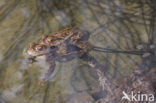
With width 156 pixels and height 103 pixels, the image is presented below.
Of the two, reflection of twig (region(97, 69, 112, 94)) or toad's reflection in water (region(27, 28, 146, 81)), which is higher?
toad's reflection in water (region(27, 28, 146, 81))

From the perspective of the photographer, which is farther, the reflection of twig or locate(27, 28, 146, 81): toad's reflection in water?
locate(27, 28, 146, 81): toad's reflection in water

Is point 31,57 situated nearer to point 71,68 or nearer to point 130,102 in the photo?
point 71,68

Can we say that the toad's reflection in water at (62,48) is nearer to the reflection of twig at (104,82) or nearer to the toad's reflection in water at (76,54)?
the toad's reflection in water at (76,54)

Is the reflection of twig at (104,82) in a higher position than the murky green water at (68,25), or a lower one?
lower

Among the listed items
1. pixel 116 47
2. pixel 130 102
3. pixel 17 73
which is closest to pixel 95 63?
pixel 116 47

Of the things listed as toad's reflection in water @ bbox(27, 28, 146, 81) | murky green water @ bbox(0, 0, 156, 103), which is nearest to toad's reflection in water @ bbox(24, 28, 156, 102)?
toad's reflection in water @ bbox(27, 28, 146, 81)

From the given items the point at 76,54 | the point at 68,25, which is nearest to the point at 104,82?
the point at 76,54

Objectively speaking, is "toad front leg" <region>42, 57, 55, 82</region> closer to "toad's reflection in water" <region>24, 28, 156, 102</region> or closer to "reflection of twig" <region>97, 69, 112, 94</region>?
"toad's reflection in water" <region>24, 28, 156, 102</region>

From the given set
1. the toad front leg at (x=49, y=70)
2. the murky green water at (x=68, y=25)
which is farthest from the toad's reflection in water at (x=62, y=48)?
the murky green water at (x=68, y=25)
